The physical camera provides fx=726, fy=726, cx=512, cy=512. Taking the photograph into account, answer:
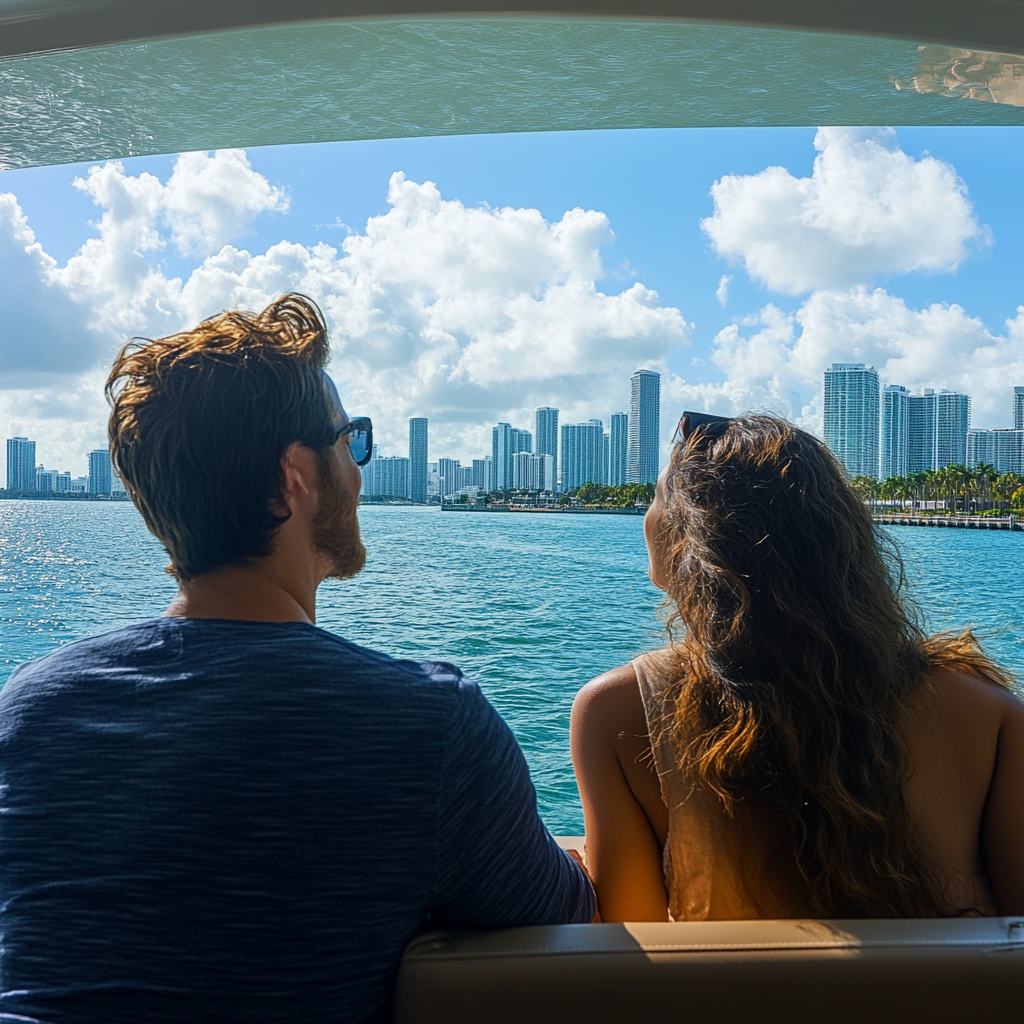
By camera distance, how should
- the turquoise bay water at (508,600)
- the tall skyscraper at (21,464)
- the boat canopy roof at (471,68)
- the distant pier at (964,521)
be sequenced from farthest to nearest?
the distant pier at (964,521) < the tall skyscraper at (21,464) < the turquoise bay water at (508,600) < the boat canopy roof at (471,68)

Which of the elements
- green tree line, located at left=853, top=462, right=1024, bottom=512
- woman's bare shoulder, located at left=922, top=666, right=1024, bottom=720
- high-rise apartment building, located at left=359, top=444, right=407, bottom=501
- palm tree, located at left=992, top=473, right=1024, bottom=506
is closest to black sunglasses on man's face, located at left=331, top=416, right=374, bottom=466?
woman's bare shoulder, located at left=922, top=666, right=1024, bottom=720

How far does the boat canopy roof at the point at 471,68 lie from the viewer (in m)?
1.83

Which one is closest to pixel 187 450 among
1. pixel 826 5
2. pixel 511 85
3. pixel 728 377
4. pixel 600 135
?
pixel 826 5

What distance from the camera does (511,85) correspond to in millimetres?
2373

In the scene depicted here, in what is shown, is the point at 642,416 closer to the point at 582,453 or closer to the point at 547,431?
the point at 582,453

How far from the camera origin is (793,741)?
34.1 inches

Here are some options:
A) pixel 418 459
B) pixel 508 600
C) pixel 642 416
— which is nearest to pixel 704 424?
pixel 508 600

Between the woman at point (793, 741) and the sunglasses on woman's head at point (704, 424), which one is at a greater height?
the sunglasses on woman's head at point (704, 424)

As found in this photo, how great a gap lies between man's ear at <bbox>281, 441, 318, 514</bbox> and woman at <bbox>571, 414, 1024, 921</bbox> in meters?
0.43

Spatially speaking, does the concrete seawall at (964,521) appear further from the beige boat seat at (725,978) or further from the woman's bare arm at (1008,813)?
the beige boat seat at (725,978)

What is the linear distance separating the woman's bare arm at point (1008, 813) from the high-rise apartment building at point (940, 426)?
1941 inches

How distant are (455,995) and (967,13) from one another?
7.78ft

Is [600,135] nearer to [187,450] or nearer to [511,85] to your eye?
[511,85]

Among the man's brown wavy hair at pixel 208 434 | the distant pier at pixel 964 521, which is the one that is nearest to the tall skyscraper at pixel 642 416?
the distant pier at pixel 964 521
